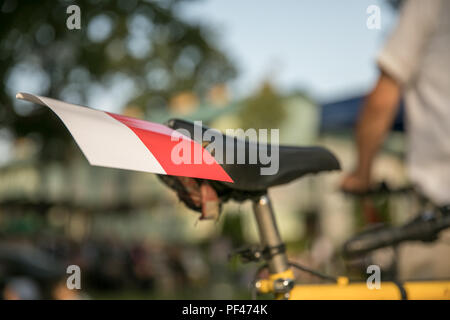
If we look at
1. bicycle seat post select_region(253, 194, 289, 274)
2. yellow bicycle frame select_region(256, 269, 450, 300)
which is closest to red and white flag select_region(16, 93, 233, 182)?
bicycle seat post select_region(253, 194, 289, 274)

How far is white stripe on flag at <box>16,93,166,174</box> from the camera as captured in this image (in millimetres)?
1027

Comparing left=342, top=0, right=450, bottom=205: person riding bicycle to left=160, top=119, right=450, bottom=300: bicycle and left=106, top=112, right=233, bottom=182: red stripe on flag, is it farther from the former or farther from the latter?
left=106, top=112, right=233, bottom=182: red stripe on flag

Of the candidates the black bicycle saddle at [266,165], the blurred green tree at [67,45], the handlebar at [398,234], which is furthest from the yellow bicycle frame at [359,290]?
the blurred green tree at [67,45]

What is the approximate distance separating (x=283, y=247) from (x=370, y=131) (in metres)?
0.94

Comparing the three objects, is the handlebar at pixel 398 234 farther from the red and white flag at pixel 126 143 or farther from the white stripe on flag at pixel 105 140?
the white stripe on flag at pixel 105 140

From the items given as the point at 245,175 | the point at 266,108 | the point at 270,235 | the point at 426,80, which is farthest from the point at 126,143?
the point at 266,108

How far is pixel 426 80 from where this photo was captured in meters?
2.03

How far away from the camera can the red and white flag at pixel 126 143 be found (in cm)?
104

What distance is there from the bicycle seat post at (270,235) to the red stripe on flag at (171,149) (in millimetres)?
253

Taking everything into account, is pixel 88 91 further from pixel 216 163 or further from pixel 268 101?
pixel 268 101

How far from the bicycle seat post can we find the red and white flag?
0.27 metres

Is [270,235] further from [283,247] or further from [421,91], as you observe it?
[421,91]

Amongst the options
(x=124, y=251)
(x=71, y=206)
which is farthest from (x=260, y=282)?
(x=124, y=251)
